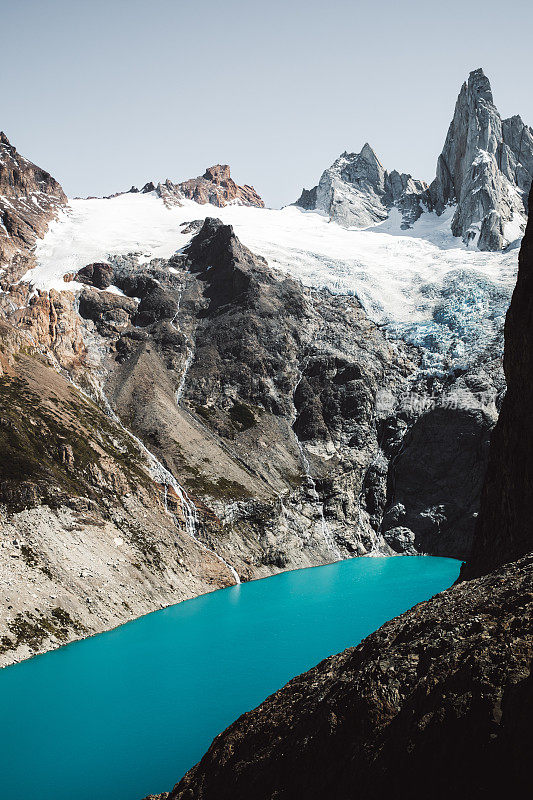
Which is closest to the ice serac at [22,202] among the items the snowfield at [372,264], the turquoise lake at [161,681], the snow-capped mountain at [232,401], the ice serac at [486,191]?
the snow-capped mountain at [232,401]

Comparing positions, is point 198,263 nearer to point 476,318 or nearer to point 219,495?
point 476,318

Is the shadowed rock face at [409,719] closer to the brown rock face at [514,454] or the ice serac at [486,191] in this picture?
the brown rock face at [514,454]

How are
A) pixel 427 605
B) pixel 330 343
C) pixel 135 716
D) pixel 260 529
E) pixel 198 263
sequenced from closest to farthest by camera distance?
1. pixel 427 605
2. pixel 135 716
3. pixel 260 529
4. pixel 330 343
5. pixel 198 263

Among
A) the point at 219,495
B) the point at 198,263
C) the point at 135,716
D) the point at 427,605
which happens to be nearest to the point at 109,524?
the point at 219,495

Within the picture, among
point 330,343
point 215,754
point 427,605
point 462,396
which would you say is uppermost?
point 330,343

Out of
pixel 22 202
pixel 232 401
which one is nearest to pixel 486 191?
pixel 232 401

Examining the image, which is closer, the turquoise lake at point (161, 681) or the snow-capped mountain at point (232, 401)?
the turquoise lake at point (161, 681)

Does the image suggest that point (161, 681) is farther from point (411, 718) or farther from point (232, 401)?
point (232, 401)
